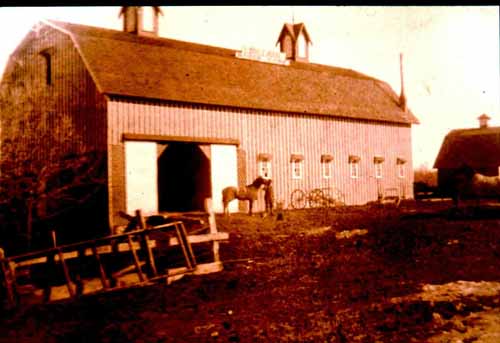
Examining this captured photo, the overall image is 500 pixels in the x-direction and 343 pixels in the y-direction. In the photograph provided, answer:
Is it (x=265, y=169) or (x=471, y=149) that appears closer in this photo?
(x=265, y=169)

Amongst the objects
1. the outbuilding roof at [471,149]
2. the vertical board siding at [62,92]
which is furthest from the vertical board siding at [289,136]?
the outbuilding roof at [471,149]

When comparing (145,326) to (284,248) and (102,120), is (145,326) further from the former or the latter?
(102,120)

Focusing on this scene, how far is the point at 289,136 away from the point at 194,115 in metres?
5.28

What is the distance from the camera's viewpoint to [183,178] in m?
22.5

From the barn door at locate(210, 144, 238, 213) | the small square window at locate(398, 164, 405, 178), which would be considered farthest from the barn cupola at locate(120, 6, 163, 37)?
the small square window at locate(398, 164, 405, 178)

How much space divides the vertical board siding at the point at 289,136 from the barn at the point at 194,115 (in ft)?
0.17

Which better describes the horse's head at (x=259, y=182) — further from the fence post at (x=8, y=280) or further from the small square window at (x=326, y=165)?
the fence post at (x=8, y=280)

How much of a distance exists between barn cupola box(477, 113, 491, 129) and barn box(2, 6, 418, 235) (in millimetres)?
19445

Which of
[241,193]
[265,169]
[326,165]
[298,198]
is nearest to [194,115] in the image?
[241,193]

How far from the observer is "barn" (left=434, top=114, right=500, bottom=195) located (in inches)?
1522

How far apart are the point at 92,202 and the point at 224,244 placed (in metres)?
7.57

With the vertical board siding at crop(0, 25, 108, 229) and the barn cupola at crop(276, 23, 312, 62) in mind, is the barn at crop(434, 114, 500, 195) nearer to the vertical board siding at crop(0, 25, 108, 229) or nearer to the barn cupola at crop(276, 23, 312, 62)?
the barn cupola at crop(276, 23, 312, 62)

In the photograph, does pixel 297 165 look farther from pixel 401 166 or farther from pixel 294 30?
pixel 294 30

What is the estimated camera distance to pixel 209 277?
10.4 m
